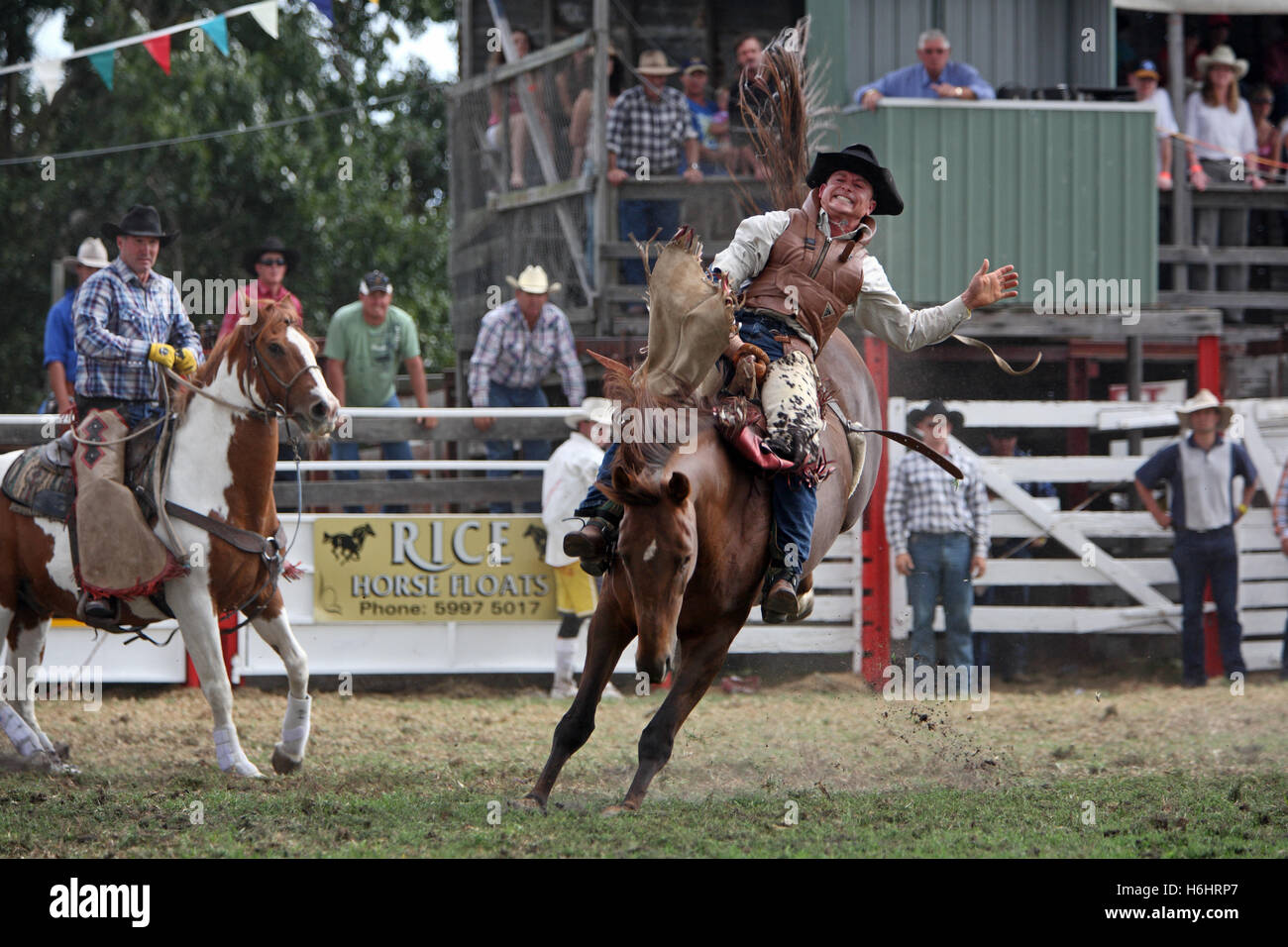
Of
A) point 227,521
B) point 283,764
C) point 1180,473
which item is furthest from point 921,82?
point 283,764

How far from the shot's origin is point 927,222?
36.0 feet

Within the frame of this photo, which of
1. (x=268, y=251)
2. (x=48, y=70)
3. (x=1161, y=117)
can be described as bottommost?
(x=268, y=251)

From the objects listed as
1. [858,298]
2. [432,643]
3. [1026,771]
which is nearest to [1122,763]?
[1026,771]

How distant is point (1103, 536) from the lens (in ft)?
35.4

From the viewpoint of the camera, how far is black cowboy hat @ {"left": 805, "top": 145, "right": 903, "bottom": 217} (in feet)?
20.3

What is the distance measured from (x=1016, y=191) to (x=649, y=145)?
271 centimetres

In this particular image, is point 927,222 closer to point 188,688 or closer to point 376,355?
point 376,355

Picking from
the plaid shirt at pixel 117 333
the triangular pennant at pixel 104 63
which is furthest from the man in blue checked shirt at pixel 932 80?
the plaid shirt at pixel 117 333

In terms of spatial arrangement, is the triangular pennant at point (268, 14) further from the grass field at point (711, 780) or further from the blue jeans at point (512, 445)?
the grass field at point (711, 780)

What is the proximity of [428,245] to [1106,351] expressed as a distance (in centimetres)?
1215

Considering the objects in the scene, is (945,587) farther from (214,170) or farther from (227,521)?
(214,170)

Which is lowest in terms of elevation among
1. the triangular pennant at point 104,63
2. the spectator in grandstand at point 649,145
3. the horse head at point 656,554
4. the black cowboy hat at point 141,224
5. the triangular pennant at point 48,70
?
the horse head at point 656,554

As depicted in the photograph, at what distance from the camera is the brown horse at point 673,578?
4.89 meters

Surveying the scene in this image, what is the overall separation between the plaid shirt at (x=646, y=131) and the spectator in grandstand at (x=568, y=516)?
237cm
